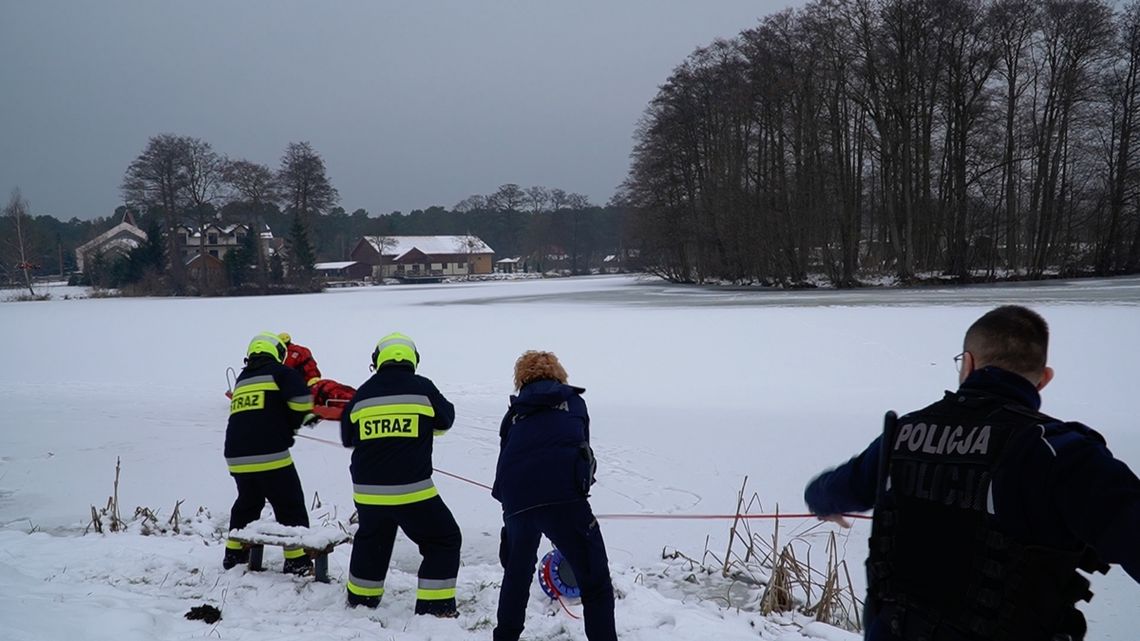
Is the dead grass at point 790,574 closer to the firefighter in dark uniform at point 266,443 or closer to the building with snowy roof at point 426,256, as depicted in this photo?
the firefighter in dark uniform at point 266,443

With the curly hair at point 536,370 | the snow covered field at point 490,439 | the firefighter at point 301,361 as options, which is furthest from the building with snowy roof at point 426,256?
the curly hair at point 536,370

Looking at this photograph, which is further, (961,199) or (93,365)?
(961,199)

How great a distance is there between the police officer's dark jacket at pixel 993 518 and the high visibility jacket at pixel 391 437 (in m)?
2.55

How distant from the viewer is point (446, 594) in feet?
13.1

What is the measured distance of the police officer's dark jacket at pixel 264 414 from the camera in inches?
184

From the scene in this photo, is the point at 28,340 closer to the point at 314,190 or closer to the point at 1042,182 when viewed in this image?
the point at 314,190

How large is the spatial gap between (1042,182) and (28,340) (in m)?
45.2

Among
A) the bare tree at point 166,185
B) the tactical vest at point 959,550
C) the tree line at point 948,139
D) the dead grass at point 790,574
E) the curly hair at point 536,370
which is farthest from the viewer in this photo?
the bare tree at point 166,185

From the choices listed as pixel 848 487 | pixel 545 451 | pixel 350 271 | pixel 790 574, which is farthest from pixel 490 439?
Answer: pixel 350 271

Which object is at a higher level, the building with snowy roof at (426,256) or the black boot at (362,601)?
the building with snowy roof at (426,256)

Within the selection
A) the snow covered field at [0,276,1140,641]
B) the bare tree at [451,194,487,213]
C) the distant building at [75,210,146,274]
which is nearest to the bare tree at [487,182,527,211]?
the bare tree at [451,194,487,213]

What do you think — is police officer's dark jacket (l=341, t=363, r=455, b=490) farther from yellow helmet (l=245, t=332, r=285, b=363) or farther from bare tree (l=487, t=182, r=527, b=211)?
bare tree (l=487, t=182, r=527, b=211)

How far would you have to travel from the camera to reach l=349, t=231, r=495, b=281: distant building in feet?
297

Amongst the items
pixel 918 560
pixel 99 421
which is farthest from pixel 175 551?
pixel 99 421
